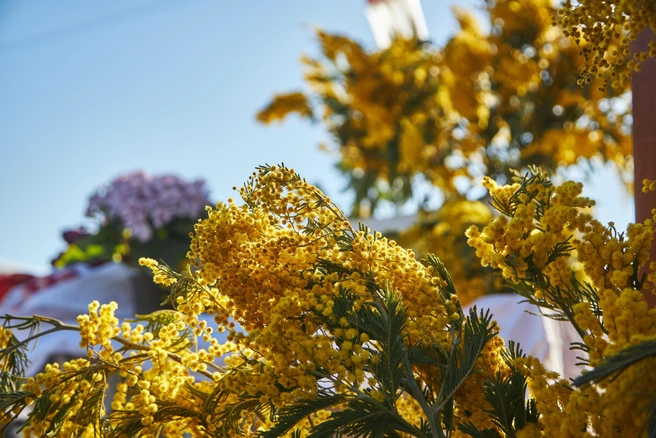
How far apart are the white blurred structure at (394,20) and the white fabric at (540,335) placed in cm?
215

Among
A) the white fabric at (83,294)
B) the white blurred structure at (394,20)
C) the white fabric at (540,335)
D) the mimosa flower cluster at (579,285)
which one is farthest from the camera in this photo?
the white blurred structure at (394,20)

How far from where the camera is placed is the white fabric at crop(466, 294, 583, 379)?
4.64ft

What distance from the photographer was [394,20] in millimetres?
3617

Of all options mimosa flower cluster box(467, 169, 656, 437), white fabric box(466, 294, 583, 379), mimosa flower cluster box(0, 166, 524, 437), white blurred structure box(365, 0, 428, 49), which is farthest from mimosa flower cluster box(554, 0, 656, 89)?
white blurred structure box(365, 0, 428, 49)

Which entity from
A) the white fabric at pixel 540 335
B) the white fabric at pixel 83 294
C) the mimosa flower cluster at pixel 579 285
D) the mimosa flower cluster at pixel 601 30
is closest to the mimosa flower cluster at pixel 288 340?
the mimosa flower cluster at pixel 579 285

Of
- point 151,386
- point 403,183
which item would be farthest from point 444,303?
point 403,183

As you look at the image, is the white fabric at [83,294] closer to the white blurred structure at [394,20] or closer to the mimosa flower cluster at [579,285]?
the mimosa flower cluster at [579,285]

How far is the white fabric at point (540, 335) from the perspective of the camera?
1415 mm

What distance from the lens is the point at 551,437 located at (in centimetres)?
55

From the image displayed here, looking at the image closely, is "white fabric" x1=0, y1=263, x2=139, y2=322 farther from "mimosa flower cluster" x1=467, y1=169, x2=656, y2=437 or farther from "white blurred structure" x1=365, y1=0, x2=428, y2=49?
"white blurred structure" x1=365, y1=0, x2=428, y2=49

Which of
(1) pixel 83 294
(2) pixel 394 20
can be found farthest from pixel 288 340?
(2) pixel 394 20

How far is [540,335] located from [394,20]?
2508mm

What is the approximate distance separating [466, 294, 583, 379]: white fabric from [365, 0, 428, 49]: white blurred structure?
7.04 feet

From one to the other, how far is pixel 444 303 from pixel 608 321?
16 centimetres
